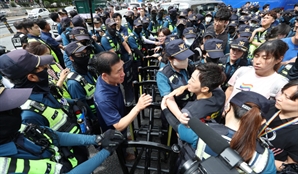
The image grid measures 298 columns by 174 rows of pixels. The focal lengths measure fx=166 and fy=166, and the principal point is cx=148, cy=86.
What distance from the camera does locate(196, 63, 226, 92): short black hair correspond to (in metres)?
1.61

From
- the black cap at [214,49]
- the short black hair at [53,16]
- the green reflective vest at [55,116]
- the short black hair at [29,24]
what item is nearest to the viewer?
the green reflective vest at [55,116]

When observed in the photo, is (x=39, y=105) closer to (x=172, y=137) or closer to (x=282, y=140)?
(x=172, y=137)

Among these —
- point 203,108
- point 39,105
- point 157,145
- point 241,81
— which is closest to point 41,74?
point 39,105

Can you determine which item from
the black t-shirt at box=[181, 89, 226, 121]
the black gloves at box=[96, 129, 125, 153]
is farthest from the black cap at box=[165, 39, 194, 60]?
the black gloves at box=[96, 129, 125, 153]

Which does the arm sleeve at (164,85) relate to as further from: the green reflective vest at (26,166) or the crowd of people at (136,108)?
the green reflective vest at (26,166)

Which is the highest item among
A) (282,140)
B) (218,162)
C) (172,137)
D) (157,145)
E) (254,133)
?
(218,162)

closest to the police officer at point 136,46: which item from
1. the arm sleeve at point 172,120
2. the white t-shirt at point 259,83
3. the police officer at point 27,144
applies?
the arm sleeve at point 172,120

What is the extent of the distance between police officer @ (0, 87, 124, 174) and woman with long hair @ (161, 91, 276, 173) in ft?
2.43

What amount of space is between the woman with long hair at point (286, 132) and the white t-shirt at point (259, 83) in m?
0.37

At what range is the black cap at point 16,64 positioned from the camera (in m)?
1.40

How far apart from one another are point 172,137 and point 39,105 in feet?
5.68

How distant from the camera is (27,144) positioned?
117 centimetres

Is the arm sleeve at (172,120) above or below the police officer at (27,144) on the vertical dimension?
below

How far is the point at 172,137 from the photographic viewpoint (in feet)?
8.02
